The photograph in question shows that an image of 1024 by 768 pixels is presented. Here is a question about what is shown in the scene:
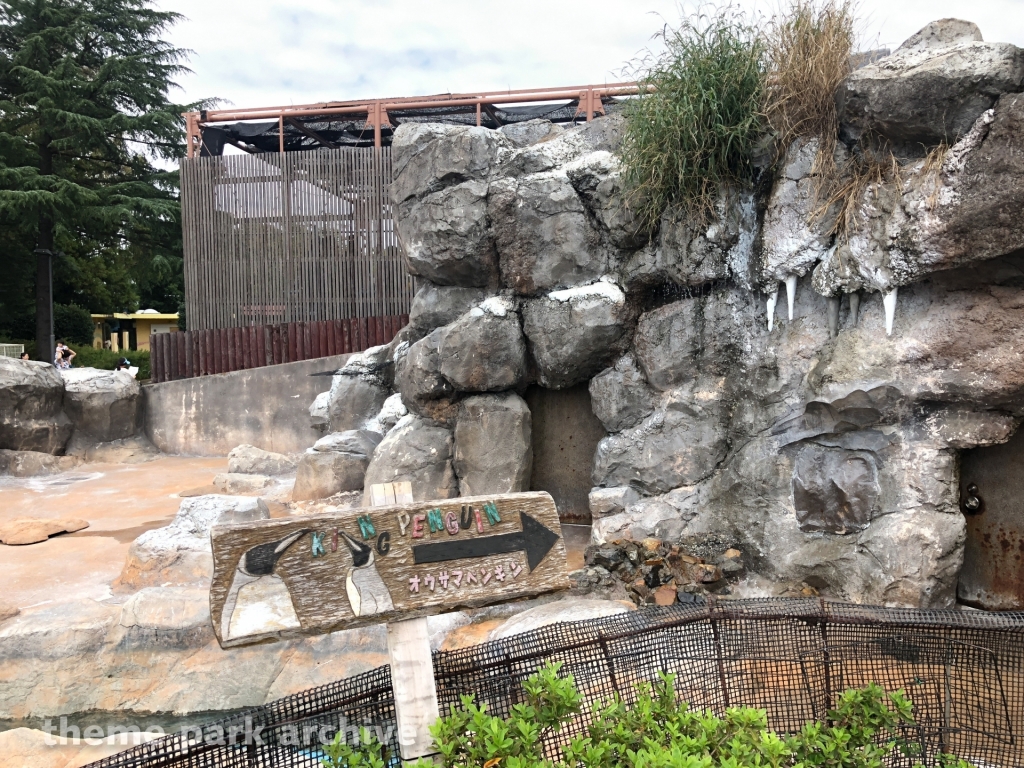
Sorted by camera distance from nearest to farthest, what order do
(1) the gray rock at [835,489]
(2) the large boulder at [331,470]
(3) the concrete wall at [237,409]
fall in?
(1) the gray rock at [835,489] < (2) the large boulder at [331,470] < (3) the concrete wall at [237,409]

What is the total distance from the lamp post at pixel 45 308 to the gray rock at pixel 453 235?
11.5m

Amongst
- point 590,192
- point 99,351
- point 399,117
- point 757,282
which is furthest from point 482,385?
point 99,351

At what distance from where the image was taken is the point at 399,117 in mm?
11695

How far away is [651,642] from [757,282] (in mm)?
2872

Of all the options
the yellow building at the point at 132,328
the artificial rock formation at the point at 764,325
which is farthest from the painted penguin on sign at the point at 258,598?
the yellow building at the point at 132,328

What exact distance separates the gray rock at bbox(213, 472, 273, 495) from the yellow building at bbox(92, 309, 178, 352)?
1846 cm

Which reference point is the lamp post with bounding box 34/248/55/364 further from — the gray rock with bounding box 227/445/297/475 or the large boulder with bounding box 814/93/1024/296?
the large boulder with bounding box 814/93/1024/296

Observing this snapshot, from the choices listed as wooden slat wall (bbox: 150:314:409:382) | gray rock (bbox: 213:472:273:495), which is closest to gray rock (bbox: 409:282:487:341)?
gray rock (bbox: 213:472:273:495)

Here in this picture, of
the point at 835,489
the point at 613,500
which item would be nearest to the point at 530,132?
the point at 613,500

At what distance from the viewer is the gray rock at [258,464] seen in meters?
8.48

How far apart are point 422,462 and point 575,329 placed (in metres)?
1.76

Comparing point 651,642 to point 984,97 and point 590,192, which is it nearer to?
point 984,97

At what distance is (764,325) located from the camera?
4965mm

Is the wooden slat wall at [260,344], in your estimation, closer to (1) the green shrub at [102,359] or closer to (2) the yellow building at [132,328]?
(1) the green shrub at [102,359]
